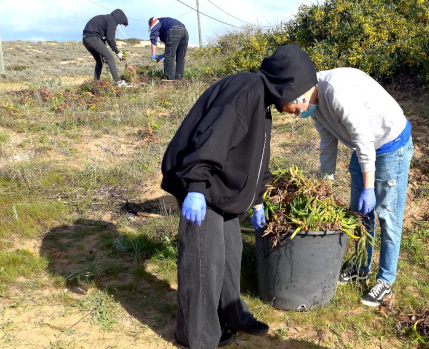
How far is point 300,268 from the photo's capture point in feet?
9.43

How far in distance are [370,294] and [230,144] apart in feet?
5.97

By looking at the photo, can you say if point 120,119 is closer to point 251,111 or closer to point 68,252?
point 68,252

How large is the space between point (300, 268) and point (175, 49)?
7394 mm

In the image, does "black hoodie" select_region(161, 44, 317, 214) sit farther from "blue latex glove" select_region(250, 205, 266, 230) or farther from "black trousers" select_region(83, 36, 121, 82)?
"black trousers" select_region(83, 36, 121, 82)

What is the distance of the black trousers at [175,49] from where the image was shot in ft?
30.0

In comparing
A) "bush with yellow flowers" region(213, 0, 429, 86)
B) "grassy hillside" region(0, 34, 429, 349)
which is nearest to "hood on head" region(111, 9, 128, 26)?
"grassy hillside" region(0, 34, 429, 349)

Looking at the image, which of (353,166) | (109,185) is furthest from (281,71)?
(109,185)

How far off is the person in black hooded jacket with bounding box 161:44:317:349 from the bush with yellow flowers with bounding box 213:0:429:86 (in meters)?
5.28

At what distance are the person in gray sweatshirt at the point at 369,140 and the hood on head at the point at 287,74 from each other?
0.18 feet

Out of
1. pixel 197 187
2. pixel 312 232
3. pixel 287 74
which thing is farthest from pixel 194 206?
pixel 312 232

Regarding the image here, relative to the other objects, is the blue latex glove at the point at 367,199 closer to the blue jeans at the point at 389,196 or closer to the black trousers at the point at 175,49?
the blue jeans at the point at 389,196

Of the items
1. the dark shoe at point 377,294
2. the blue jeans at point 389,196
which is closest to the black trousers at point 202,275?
the blue jeans at point 389,196

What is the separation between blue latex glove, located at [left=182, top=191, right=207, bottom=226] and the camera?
2.08 metres

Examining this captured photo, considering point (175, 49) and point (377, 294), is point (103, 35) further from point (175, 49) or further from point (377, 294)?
point (377, 294)
